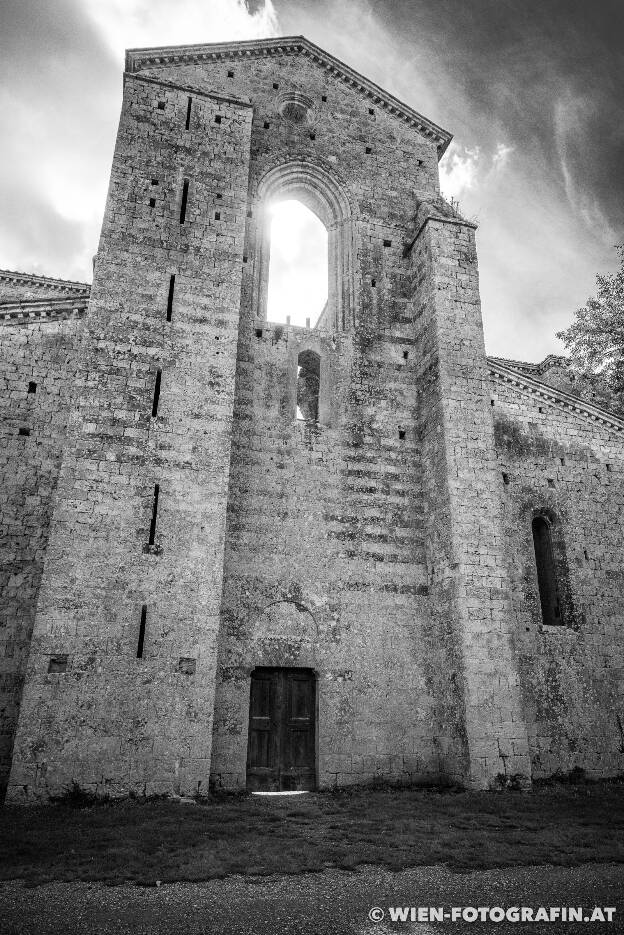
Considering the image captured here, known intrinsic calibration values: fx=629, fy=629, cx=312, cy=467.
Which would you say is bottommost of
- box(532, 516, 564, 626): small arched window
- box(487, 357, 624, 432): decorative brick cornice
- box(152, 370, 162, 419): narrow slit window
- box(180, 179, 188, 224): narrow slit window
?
box(532, 516, 564, 626): small arched window

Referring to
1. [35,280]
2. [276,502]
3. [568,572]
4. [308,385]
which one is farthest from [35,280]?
[568,572]

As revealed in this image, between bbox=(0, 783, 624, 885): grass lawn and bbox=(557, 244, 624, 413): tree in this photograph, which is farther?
bbox=(557, 244, 624, 413): tree

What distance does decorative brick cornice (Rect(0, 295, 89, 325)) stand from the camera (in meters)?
12.8

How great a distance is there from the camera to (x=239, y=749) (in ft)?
36.1

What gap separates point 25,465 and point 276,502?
4879mm

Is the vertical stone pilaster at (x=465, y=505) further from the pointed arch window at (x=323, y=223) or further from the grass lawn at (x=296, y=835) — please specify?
the pointed arch window at (x=323, y=223)

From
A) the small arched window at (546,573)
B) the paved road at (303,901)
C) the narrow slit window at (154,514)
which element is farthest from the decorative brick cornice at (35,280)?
the paved road at (303,901)

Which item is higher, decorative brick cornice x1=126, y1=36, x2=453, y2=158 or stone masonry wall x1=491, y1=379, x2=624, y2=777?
decorative brick cornice x1=126, y1=36, x2=453, y2=158

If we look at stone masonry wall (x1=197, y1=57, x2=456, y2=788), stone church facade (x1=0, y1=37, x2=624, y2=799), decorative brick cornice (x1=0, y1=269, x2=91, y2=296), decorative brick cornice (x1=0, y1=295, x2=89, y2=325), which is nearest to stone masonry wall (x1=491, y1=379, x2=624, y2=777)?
stone church facade (x1=0, y1=37, x2=624, y2=799)

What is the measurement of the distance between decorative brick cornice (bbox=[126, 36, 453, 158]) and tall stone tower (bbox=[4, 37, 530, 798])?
0.12 metres

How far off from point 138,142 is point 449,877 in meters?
14.7

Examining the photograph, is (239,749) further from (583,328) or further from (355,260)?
(583,328)

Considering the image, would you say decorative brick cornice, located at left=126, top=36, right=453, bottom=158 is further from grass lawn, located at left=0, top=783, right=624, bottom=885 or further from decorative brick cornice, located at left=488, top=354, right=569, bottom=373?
grass lawn, located at left=0, top=783, right=624, bottom=885

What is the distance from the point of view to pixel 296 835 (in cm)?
786
